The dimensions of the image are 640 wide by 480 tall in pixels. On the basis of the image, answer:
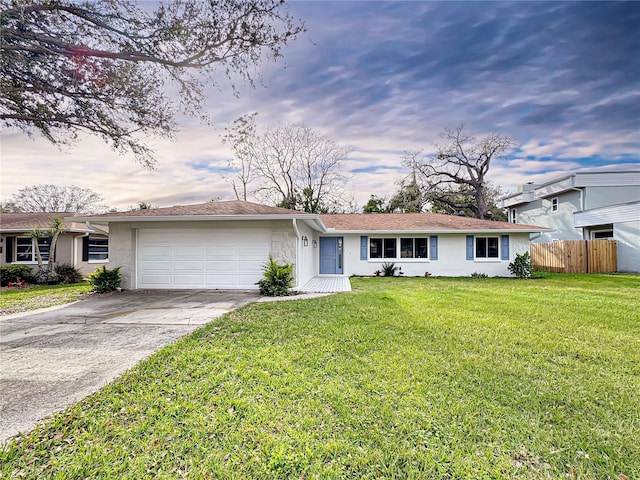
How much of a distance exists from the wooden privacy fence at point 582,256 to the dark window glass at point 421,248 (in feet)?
29.2

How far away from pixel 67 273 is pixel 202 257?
8.34m

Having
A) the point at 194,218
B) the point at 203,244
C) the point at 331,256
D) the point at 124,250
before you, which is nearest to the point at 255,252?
the point at 203,244

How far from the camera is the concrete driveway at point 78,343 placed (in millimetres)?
3107

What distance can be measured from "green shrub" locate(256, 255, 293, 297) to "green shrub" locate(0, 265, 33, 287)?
462 inches

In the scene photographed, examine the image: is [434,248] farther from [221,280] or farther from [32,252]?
[32,252]

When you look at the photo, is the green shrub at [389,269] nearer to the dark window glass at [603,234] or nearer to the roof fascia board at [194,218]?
the roof fascia board at [194,218]

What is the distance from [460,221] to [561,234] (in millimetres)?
9821

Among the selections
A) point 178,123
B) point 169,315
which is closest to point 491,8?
point 178,123

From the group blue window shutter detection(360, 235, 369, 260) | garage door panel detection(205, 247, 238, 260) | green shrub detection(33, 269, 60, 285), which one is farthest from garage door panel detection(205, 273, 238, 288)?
green shrub detection(33, 269, 60, 285)

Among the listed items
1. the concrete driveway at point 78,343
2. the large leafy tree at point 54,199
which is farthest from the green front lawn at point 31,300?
the large leafy tree at point 54,199

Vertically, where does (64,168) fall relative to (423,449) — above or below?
above

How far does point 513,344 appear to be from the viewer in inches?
188

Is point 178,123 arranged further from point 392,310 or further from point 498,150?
point 498,150

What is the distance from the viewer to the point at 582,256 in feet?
55.8
